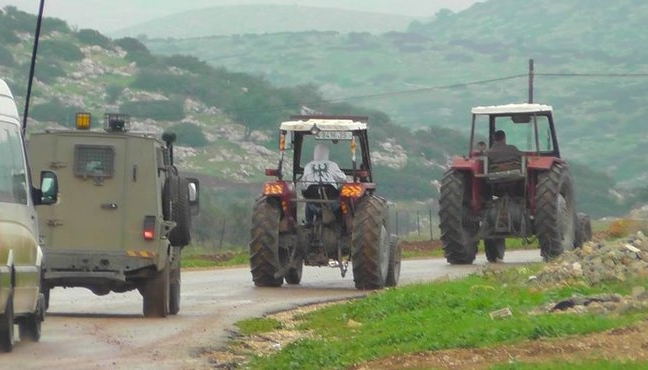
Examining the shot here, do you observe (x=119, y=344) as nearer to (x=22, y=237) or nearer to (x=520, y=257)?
(x=22, y=237)

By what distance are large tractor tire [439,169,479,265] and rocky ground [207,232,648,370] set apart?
23.8 feet

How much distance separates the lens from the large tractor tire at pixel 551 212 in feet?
109

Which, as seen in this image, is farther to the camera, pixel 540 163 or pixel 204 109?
pixel 204 109

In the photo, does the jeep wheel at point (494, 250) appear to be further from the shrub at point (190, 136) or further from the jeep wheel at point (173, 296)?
the shrub at point (190, 136)

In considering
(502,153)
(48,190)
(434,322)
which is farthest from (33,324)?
(502,153)

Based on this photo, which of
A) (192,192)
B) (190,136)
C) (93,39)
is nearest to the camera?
(192,192)

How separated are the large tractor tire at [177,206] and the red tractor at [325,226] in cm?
399

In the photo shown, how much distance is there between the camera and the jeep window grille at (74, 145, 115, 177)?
78.8ft

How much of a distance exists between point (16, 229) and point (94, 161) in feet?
19.3

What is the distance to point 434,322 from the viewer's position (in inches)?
762

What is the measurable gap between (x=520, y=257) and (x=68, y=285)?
1768 cm

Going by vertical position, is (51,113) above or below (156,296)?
above

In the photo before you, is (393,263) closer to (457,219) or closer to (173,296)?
(457,219)

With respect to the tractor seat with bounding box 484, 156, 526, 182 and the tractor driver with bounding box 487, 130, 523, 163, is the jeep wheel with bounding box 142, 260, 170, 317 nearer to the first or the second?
the tractor seat with bounding box 484, 156, 526, 182
